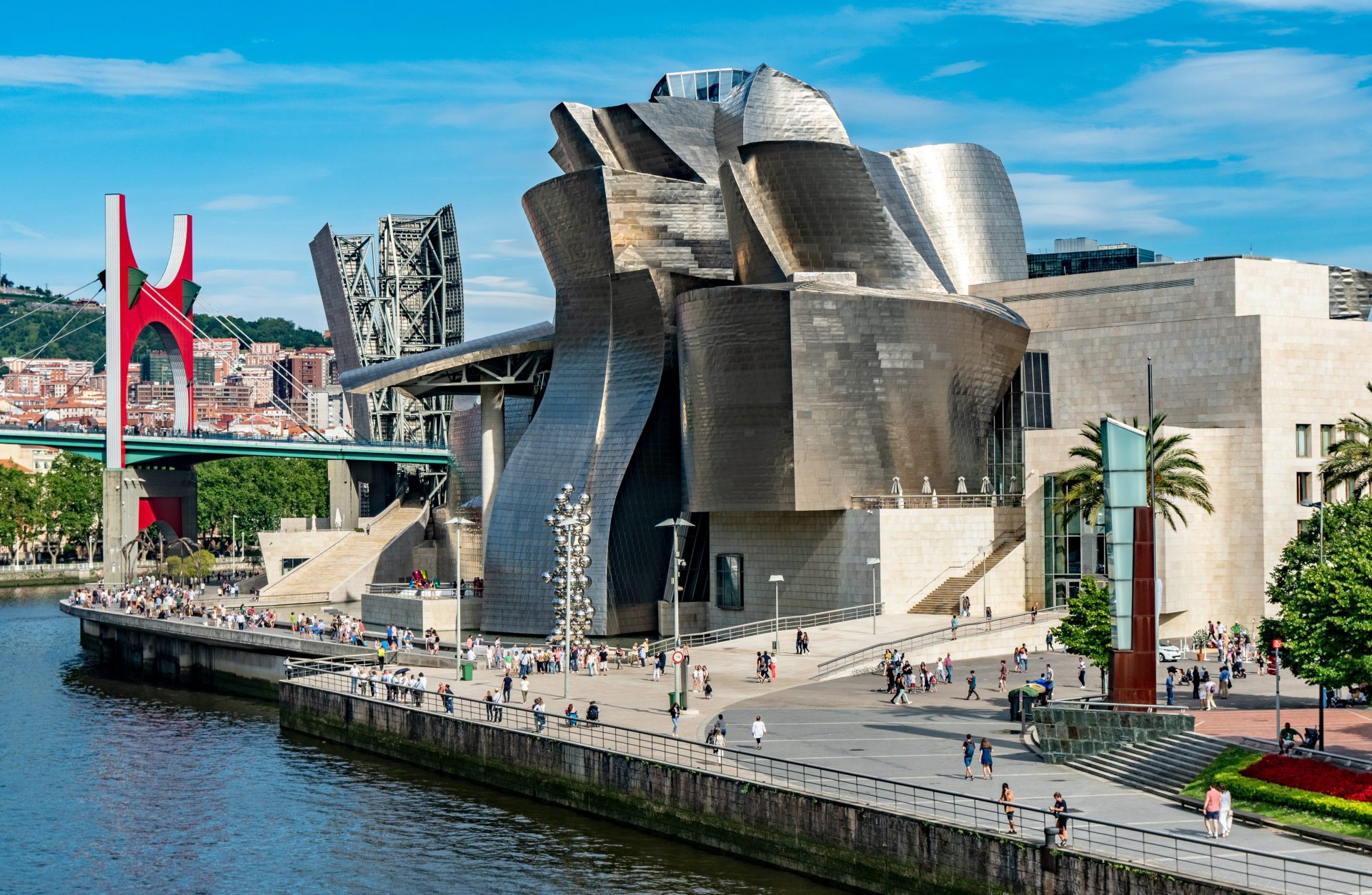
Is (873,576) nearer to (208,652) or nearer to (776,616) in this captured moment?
(776,616)

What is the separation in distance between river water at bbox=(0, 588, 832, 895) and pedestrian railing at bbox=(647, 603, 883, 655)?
1489 centimetres

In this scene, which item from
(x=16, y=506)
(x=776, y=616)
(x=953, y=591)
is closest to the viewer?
(x=776, y=616)

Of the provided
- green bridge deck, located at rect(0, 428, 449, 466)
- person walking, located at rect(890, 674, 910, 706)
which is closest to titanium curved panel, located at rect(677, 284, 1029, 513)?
person walking, located at rect(890, 674, 910, 706)

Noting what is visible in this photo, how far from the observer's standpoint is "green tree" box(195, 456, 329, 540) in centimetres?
14388

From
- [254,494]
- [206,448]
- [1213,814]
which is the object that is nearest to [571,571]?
[1213,814]

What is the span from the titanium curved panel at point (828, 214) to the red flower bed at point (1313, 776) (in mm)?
37248

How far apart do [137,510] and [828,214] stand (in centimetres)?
5934

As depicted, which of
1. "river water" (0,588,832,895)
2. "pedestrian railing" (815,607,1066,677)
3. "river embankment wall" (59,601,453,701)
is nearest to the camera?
"river water" (0,588,832,895)

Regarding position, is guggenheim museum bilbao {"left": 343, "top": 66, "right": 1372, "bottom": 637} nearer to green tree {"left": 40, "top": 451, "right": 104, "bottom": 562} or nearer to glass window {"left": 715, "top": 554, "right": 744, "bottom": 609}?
glass window {"left": 715, "top": 554, "right": 744, "bottom": 609}

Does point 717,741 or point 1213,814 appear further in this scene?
point 717,741

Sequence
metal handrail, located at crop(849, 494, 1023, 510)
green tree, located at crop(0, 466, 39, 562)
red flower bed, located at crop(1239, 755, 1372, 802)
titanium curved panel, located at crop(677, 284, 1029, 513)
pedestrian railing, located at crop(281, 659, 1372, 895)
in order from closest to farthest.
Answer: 1. pedestrian railing, located at crop(281, 659, 1372, 895)
2. red flower bed, located at crop(1239, 755, 1372, 802)
3. titanium curved panel, located at crop(677, 284, 1029, 513)
4. metal handrail, located at crop(849, 494, 1023, 510)
5. green tree, located at crop(0, 466, 39, 562)

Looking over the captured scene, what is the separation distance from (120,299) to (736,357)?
59.3 meters

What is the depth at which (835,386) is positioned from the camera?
199ft

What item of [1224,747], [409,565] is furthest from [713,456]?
[409,565]
